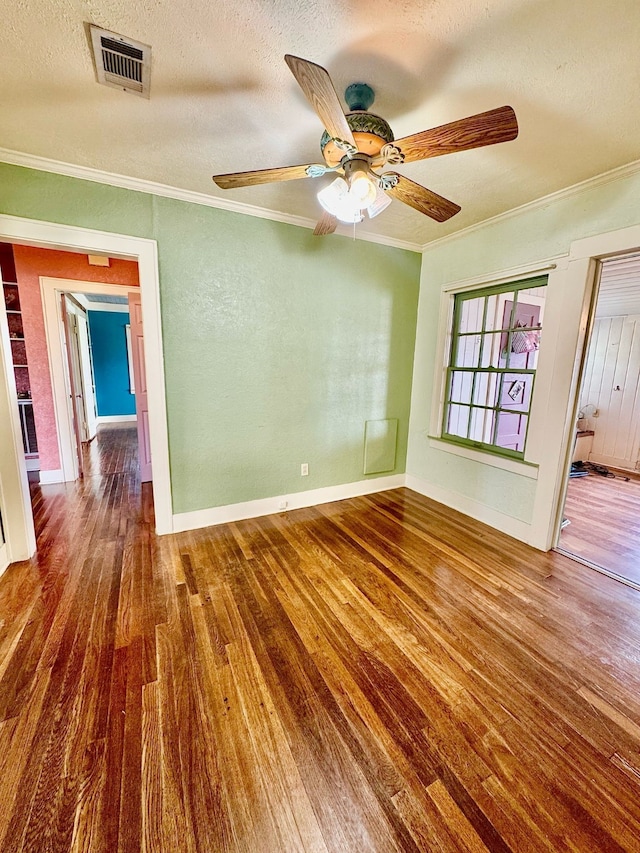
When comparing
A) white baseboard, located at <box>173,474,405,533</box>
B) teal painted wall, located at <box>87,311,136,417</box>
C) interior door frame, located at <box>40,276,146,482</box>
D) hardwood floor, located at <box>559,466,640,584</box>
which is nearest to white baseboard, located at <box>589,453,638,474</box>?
hardwood floor, located at <box>559,466,640,584</box>

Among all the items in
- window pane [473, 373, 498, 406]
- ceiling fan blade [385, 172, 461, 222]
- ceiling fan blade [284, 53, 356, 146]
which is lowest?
window pane [473, 373, 498, 406]

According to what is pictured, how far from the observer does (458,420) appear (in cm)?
341

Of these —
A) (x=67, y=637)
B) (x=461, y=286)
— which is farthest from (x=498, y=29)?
(x=67, y=637)

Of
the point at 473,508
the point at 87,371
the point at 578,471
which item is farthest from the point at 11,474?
the point at 578,471

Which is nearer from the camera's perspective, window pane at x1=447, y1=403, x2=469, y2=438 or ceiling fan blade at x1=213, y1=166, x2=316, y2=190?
ceiling fan blade at x1=213, y1=166, x2=316, y2=190

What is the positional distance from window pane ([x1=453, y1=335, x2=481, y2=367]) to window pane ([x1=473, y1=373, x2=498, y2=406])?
166mm

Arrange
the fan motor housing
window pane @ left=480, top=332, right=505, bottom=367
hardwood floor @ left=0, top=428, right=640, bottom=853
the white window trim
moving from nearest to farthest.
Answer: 1. hardwood floor @ left=0, top=428, right=640, bottom=853
2. the fan motor housing
3. the white window trim
4. window pane @ left=480, top=332, right=505, bottom=367

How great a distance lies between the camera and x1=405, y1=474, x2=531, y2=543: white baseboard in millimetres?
2730

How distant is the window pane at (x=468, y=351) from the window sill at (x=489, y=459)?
0.80 meters

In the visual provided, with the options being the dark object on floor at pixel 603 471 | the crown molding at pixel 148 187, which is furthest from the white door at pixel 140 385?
the dark object on floor at pixel 603 471

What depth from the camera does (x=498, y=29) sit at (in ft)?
3.95

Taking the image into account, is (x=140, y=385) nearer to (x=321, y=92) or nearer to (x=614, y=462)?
(x=321, y=92)

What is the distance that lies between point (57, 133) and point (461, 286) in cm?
305

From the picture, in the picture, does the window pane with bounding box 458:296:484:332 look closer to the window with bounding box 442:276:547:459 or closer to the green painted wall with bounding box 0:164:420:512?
the window with bounding box 442:276:547:459
